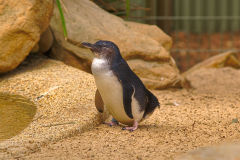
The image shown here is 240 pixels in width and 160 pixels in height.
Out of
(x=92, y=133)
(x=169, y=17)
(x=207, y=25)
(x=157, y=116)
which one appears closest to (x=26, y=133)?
(x=92, y=133)

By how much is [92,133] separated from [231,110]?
1.45 m

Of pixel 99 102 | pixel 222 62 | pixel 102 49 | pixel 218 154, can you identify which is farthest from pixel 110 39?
pixel 218 154

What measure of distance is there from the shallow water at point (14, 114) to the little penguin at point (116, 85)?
594 millimetres

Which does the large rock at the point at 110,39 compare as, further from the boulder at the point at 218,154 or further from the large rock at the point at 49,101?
the boulder at the point at 218,154

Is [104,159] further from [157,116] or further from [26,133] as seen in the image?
[157,116]

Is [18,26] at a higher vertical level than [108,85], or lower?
higher

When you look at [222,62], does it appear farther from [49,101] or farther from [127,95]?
[127,95]

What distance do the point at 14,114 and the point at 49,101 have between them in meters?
0.35

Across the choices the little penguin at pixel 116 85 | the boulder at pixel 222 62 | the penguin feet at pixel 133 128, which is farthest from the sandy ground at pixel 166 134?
the boulder at pixel 222 62

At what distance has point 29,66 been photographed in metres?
4.00

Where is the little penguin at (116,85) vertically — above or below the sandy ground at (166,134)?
above

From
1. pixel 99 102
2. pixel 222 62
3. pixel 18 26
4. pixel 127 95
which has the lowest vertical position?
pixel 222 62

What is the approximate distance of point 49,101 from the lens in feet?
10.9

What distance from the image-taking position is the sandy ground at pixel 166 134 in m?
2.42
